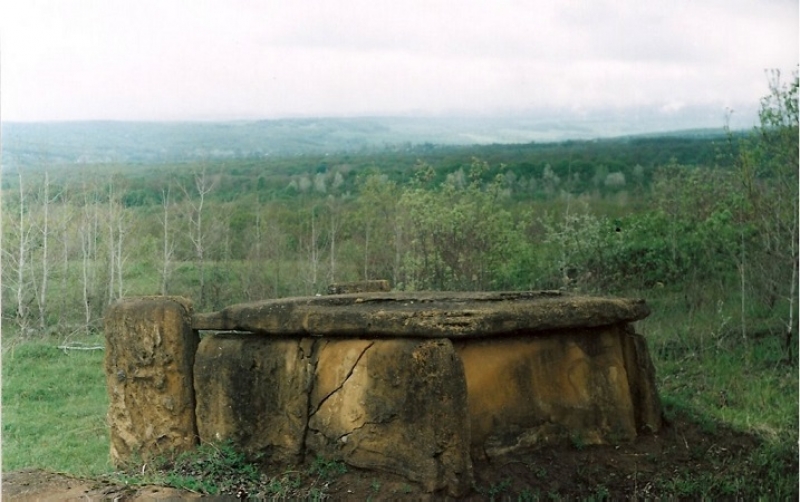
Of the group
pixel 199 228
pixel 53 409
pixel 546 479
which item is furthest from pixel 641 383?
pixel 199 228

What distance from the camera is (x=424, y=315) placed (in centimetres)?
675

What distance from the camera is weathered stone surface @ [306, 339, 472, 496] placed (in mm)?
6590

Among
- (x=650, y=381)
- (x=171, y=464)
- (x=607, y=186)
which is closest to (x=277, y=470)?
(x=171, y=464)

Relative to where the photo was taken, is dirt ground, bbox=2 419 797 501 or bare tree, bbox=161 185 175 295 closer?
dirt ground, bbox=2 419 797 501

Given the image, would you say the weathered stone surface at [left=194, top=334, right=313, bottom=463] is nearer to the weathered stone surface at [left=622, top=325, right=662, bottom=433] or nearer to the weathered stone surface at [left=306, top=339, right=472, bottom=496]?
the weathered stone surface at [left=306, top=339, right=472, bottom=496]

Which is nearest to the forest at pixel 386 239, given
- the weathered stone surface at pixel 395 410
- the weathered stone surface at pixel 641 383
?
the weathered stone surface at pixel 641 383

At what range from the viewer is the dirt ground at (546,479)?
675 cm

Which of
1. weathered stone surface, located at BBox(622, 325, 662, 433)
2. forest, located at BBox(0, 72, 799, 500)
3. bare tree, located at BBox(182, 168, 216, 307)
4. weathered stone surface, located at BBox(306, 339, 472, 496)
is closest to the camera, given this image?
weathered stone surface, located at BBox(306, 339, 472, 496)

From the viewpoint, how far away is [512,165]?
66.9 feet

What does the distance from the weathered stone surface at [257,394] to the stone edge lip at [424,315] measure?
0.16 metres

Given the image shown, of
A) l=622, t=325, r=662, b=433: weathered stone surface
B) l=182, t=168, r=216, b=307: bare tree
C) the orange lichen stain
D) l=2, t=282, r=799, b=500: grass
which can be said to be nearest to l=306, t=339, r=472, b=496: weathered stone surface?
l=2, t=282, r=799, b=500: grass

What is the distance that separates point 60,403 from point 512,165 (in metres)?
11.7

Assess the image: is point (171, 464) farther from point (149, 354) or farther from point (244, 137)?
point (244, 137)

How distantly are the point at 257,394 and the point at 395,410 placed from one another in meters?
1.13
